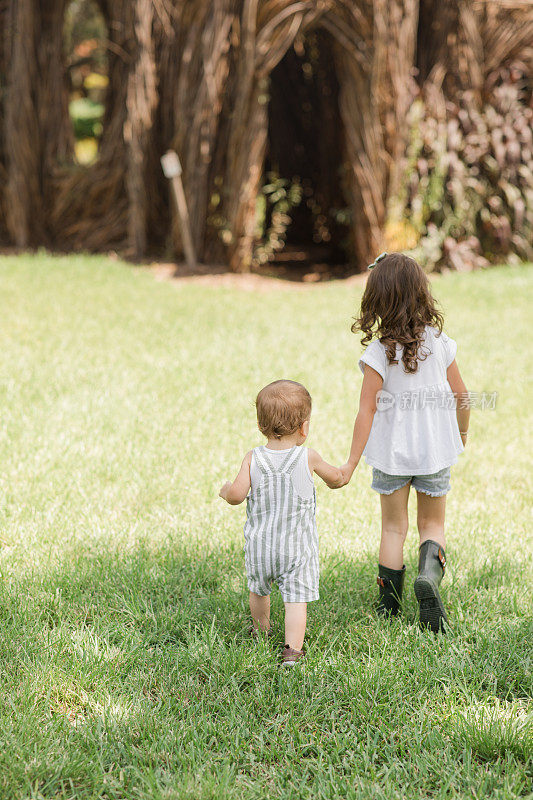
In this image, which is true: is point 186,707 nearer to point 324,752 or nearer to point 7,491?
point 324,752

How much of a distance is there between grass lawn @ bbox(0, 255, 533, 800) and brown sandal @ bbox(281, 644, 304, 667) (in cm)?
4

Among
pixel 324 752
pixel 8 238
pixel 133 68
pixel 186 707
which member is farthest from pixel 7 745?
pixel 8 238

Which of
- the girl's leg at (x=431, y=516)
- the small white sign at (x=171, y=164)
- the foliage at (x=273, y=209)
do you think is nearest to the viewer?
the girl's leg at (x=431, y=516)

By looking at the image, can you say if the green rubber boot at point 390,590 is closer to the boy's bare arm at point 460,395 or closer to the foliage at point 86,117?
the boy's bare arm at point 460,395

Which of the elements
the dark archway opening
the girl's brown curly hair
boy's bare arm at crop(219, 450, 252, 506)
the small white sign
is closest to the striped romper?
boy's bare arm at crop(219, 450, 252, 506)

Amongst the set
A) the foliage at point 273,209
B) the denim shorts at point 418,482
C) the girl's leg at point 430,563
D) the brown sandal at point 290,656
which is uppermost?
the foliage at point 273,209

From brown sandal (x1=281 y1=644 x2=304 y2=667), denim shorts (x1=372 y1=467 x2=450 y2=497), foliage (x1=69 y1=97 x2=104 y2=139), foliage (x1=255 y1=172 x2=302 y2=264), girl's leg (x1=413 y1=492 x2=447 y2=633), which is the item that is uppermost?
foliage (x1=69 y1=97 x2=104 y2=139)

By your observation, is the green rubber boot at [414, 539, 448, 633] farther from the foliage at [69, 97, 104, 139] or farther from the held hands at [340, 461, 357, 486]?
the foliage at [69, 97, 104, 139]

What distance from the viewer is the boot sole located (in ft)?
8.37

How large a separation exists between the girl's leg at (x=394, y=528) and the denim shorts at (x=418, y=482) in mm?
30

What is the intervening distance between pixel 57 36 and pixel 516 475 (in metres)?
8.33

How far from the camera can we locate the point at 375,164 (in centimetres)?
846

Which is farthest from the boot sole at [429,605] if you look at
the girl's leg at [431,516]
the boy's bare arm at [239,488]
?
the boy's bare arm at [239,488]

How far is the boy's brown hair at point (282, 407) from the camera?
2.43 m
